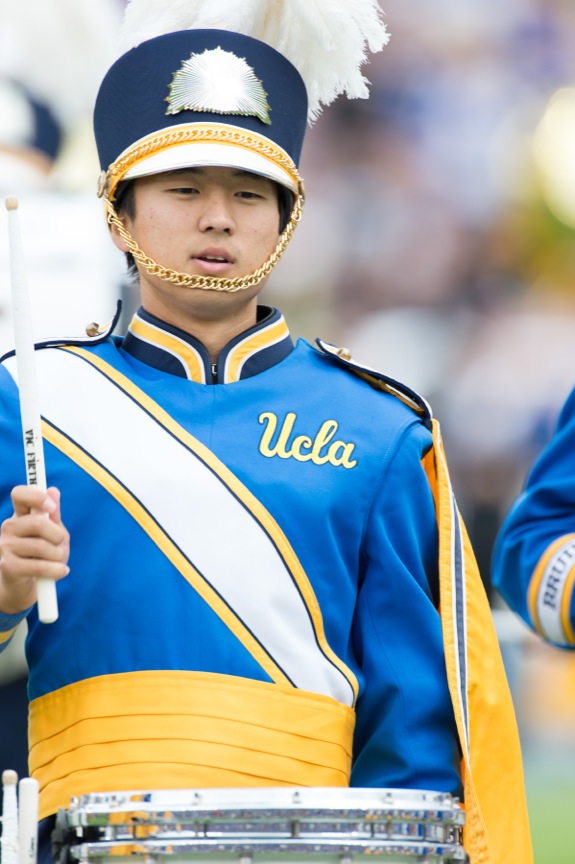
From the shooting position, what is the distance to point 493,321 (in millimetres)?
6137

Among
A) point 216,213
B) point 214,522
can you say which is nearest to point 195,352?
point 216,213

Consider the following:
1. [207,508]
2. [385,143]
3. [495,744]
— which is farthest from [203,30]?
[385,143]

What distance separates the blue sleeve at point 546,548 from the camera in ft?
11.1

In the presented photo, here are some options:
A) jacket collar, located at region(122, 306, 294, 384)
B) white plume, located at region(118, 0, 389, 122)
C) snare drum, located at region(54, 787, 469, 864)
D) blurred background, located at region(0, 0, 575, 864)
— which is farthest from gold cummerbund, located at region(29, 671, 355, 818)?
blurred background, located at region(0, 0, 575, 864)

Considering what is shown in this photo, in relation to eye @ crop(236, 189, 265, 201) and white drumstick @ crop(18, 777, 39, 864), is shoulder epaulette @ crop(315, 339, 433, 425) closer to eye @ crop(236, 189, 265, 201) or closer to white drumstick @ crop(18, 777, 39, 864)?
eye @ crop(236, 189, 265, 201)

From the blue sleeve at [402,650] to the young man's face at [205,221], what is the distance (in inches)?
19.4

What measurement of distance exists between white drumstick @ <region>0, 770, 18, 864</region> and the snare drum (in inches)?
4.1

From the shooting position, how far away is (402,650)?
3.47 meters

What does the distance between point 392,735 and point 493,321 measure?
2908mm

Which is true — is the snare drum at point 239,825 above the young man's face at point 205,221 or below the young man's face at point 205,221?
below

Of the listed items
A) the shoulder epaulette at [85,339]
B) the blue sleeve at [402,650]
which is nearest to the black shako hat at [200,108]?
the shoulder epaulette at [85,339]

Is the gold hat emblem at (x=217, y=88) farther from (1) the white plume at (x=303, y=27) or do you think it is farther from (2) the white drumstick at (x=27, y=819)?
(2) the white drumstick at (x=27, y=819)

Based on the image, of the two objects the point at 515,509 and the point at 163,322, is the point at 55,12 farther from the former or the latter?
the point at 515,509

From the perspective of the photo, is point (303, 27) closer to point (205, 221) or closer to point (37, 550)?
point (205, 221)
